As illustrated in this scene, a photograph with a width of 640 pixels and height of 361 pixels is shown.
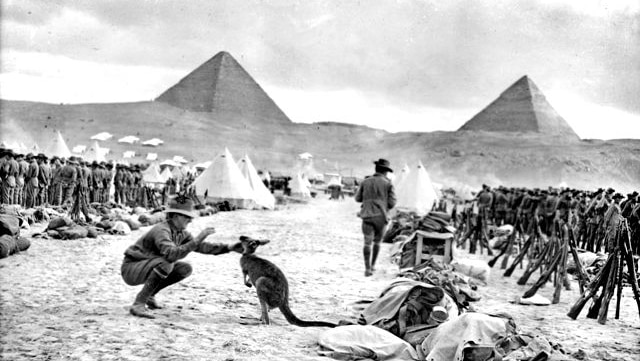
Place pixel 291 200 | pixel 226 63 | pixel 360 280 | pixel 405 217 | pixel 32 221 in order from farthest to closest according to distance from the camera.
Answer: pixel 226 63, pixel 291 200, pixel 405 217, pixel 32 221, pixel 360 280

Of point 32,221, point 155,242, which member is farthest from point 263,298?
point 32,221

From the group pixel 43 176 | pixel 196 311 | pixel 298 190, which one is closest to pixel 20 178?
pixel 43 176

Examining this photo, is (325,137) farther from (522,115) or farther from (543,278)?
(543,278)

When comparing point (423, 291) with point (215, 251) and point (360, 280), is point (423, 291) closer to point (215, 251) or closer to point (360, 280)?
point (215, 251)

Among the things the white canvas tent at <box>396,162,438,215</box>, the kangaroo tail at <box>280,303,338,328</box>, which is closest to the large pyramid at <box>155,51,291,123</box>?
the white canvas tent at <box>396,162,438,215</box>

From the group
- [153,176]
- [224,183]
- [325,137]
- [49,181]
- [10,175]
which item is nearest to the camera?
[10,175]

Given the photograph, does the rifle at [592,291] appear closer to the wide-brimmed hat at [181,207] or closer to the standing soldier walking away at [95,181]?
the wide-brimmed hat at [181,207]

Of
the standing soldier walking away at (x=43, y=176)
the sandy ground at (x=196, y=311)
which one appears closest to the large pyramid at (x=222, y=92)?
the standing soldier walking away at (x=43, y=176)
